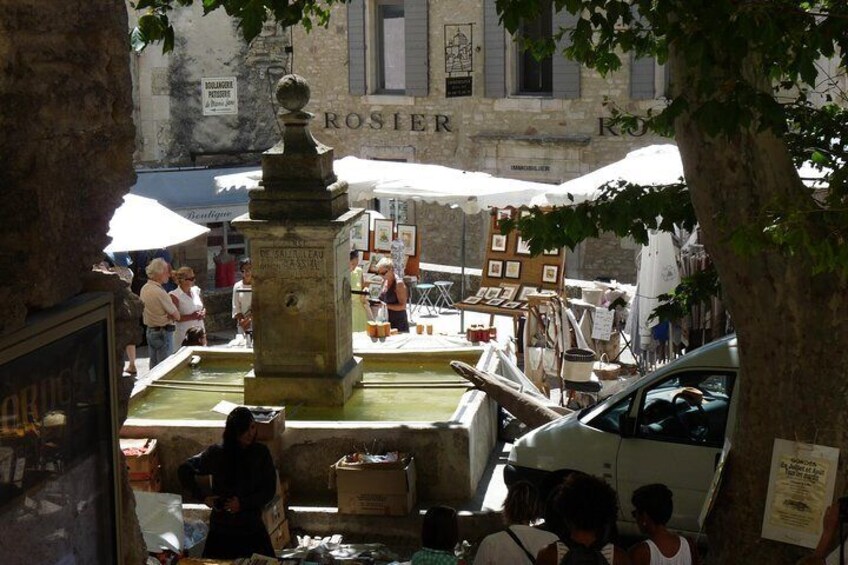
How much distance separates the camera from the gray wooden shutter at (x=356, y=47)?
2958 cm

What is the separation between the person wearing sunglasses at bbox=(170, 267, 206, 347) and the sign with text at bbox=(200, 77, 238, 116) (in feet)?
47.9

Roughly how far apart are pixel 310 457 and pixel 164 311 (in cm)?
500

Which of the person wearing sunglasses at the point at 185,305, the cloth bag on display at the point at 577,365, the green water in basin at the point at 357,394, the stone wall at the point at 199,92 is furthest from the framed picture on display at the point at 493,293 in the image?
the stone wall at the point at 199,92

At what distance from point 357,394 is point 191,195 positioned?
612 inches

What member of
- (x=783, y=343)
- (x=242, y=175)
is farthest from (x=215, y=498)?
(x=242, y=175)

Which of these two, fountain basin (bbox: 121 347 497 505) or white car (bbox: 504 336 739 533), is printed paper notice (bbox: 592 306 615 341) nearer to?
fountain basin (bbox: 121 347 497 505)

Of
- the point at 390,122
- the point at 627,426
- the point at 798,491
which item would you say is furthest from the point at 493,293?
the point at 390,122

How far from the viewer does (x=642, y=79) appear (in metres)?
27.2

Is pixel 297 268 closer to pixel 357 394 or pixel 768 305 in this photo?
pixel 357 394

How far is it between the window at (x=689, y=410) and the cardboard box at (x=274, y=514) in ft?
8.43

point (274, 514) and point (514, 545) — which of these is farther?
point (274, 514)

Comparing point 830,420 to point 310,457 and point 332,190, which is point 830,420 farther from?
point 332,190

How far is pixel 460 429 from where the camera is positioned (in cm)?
1066

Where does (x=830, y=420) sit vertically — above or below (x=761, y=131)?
below
